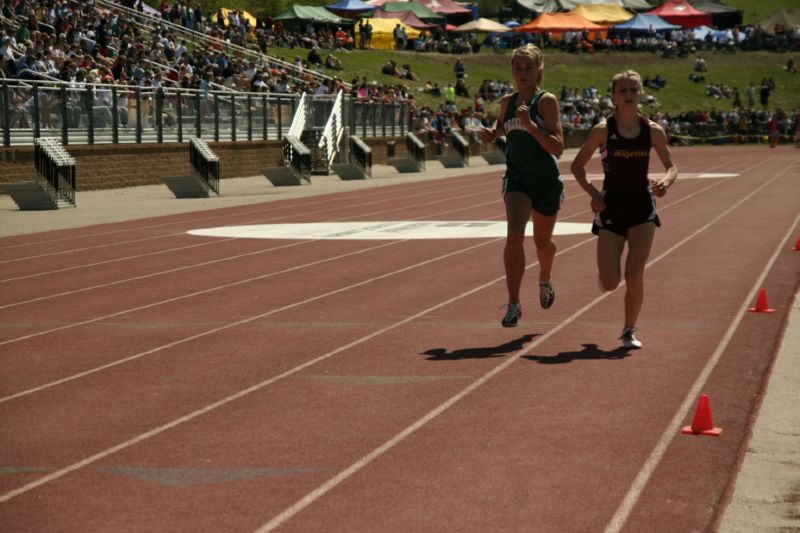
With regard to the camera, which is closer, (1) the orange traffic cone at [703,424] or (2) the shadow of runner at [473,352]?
(1) the orange traffic cone at [703,424]

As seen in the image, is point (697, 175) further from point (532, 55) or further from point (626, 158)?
point (626, 158)

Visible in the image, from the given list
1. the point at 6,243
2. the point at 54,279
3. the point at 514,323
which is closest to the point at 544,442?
the point at 514,323

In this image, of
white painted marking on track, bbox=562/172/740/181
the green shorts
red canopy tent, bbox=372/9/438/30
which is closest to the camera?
the green shorts

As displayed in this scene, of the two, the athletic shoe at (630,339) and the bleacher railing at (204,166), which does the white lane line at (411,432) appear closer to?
the athletic shoe at (630,339)

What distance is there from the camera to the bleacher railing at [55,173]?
2670 centimetres

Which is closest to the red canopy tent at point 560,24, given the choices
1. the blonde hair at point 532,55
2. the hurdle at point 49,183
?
the hurdle at point 49,183

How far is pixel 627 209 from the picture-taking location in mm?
9844

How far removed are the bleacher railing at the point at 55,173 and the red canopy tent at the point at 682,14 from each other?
192 ft

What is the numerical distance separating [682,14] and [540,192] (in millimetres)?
74487

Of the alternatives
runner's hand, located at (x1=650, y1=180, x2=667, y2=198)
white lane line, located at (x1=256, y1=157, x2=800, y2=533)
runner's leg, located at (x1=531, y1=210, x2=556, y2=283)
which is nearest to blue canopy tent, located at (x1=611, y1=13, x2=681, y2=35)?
white lane line, located at (x1=256, y1=157, x2=800, y2=533)

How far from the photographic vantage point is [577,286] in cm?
1375

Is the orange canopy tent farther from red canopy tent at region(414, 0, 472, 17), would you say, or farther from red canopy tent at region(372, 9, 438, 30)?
red canopy tent at region(414, 0, 472, 17)

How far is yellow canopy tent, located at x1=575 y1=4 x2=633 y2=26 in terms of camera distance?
77.9m

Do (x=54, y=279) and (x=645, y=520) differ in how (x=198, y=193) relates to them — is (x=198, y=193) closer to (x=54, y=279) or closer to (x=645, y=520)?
(x=54, y=279)
